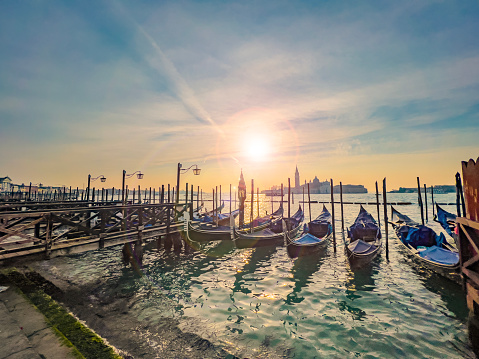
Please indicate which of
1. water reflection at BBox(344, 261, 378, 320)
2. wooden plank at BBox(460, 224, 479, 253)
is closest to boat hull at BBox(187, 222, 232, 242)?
water reflection at BBox(344, 261, 378, 320)

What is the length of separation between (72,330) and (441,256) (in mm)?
11818

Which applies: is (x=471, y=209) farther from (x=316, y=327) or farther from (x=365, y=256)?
(x=365, y=256)

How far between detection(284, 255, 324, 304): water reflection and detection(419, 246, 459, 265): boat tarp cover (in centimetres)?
425

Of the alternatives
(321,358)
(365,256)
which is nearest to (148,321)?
(321,358)

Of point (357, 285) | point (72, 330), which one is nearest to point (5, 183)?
point (72, 330)

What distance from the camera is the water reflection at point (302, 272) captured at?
24.7ft

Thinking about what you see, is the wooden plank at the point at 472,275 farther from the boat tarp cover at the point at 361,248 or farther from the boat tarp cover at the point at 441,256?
the boat tarp cover at the point at 361,248

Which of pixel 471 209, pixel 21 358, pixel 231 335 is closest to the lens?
pixel 21 358

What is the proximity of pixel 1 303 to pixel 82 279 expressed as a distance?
143 inches

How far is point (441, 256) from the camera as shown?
888cm

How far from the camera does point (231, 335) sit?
5.33 meters

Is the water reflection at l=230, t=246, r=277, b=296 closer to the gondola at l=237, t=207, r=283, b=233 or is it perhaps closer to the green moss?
the gondola at l=237, t=207, r=283, b=233

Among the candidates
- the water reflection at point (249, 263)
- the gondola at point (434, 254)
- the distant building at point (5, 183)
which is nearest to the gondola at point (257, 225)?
the water reflection at point (249, 263)

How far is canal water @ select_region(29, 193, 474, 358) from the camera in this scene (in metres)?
4.89
